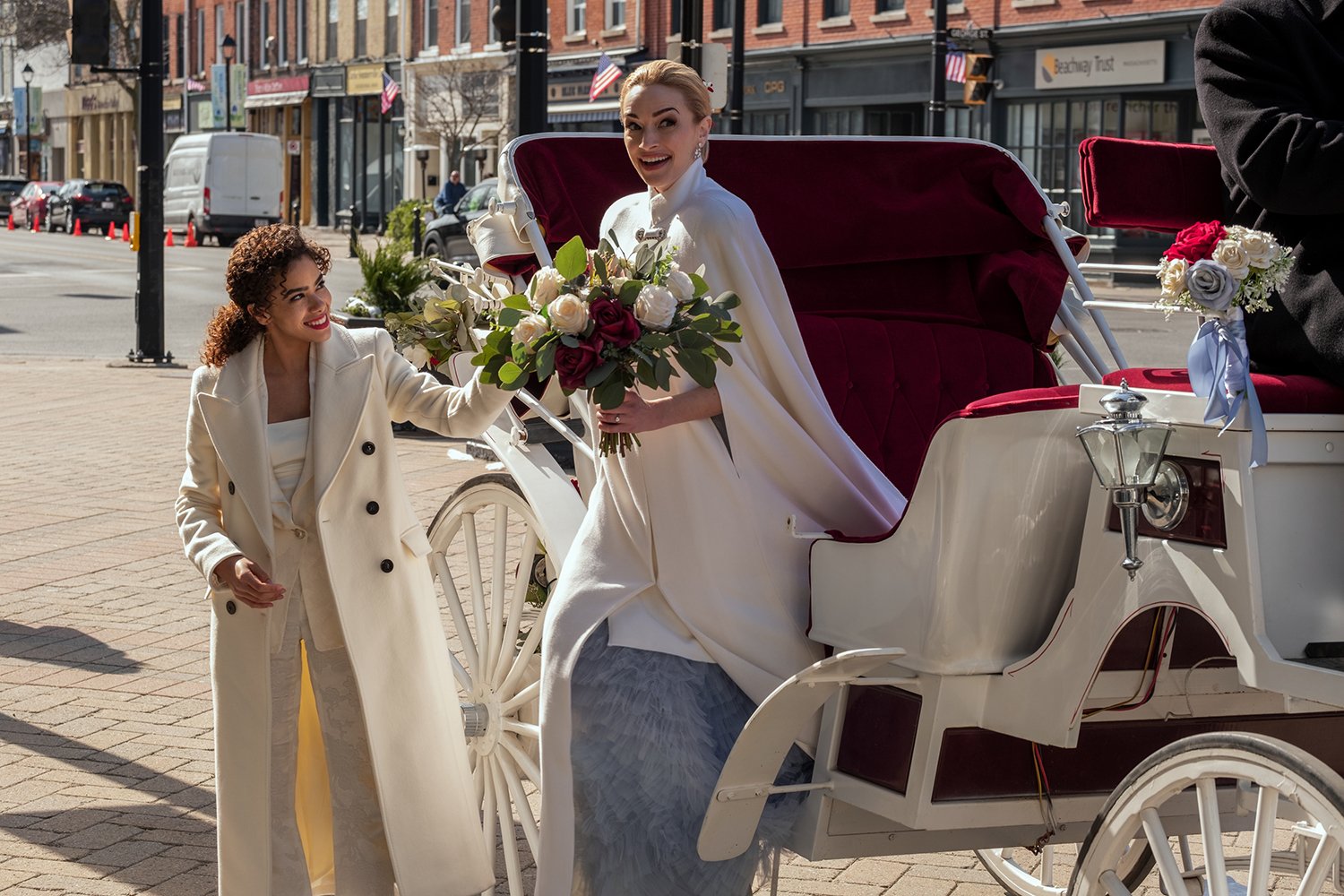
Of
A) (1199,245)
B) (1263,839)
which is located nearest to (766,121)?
(1199,245)

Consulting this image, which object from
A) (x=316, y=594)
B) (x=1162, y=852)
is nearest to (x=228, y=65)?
(x=316, y=594)

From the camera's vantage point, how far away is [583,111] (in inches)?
1706

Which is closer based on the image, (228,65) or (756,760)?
(756,760)

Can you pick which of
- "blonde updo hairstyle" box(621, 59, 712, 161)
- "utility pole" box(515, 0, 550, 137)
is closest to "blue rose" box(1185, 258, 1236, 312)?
"blonde updo hairstyle" box(621, 59, 712, 161)

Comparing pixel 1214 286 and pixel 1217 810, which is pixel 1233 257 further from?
pixel 1217 810

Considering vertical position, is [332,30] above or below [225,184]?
above

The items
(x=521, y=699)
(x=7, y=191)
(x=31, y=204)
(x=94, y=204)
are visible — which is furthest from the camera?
(x=7, y=191)

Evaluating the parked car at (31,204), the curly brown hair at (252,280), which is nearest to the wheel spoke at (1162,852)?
the curly brown hair at (252,280)

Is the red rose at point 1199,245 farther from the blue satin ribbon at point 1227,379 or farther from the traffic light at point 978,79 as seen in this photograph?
the traffic light at point 978,79

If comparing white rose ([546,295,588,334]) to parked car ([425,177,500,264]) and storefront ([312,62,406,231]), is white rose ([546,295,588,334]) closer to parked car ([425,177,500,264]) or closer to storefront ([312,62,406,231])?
parked car ([425,177,500,264])

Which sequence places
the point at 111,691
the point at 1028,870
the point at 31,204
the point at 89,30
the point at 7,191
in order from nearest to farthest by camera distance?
1. the point at 1028,870
2. the point at 111,691
3. the point at 89,30
4. the point at 31,204
5. the point at 7,191

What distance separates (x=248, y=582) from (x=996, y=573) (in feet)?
5.64

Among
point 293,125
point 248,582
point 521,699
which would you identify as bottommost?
point 521,699

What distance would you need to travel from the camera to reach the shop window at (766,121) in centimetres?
3856
